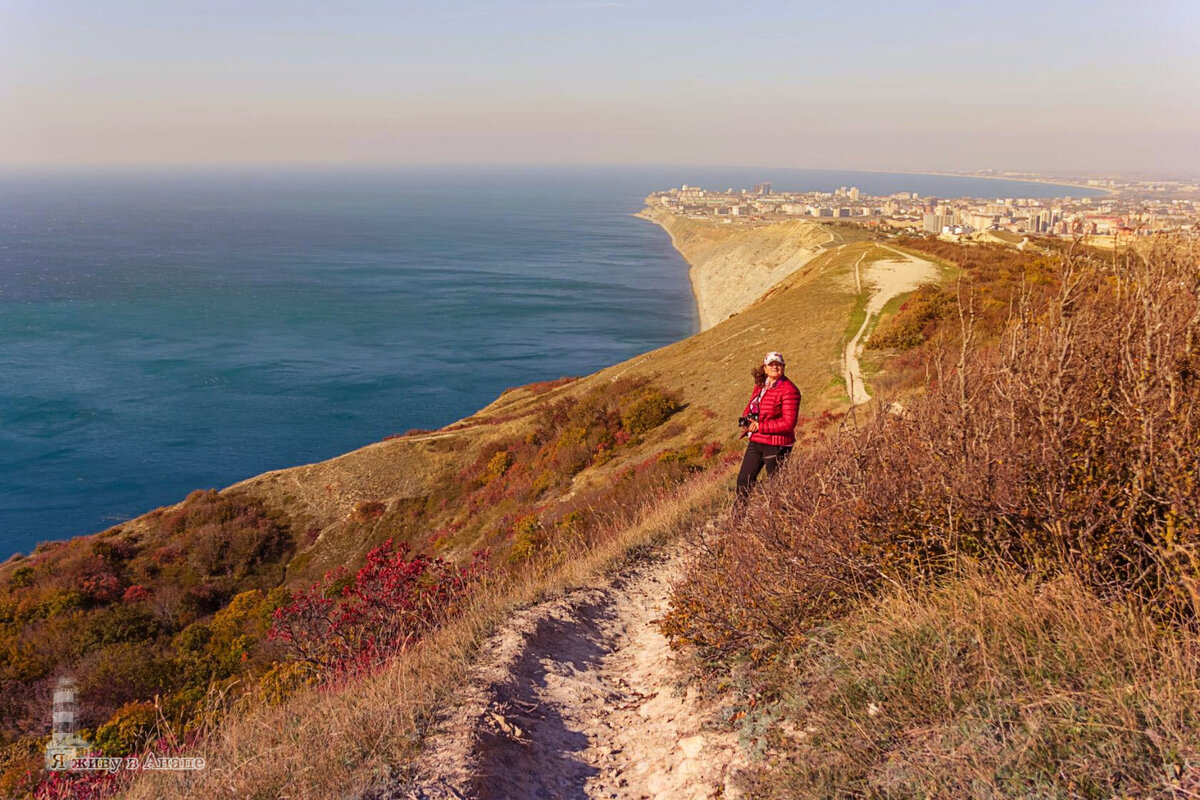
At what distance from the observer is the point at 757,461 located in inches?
325

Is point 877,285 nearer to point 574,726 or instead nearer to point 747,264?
point 574,726

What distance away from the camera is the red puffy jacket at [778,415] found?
26.6 ft

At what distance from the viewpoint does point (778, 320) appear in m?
30.5

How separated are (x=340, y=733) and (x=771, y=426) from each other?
546cm

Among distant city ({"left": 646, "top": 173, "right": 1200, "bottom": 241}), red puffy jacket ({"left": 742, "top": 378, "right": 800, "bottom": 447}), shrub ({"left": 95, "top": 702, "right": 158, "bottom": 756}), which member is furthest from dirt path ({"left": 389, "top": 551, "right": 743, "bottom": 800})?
distant city ({"left": 646, "top": 173, "right": 1200, "bottom": 241})

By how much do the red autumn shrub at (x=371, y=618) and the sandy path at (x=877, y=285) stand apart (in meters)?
12.2

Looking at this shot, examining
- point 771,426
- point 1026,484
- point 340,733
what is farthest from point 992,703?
point 771,426

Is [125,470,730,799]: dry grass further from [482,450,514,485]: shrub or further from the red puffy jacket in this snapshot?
[482,450,514,485]: shrub

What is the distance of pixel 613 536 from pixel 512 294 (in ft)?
297

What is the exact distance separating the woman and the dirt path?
7.27 feet

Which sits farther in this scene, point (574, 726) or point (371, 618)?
point (371, 618)

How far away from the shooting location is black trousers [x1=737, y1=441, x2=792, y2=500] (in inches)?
→ 319

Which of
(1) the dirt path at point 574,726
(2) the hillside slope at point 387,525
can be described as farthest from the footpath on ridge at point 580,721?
(2) the hillside slope at point 387,525

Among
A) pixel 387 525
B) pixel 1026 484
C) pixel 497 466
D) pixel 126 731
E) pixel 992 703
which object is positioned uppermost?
pixel 1026 484
